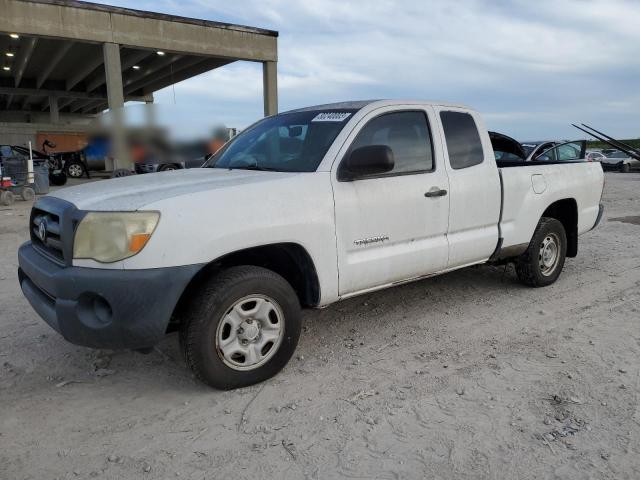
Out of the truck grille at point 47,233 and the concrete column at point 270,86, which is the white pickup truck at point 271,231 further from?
the concrete column at point 270,86

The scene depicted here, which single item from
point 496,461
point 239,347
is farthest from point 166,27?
point 496,461

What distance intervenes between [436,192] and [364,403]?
1778mm

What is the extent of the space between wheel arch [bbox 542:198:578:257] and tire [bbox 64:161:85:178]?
740 inches

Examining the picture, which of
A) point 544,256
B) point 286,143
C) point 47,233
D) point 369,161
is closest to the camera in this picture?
point 47,233

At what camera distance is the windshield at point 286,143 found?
3.65 metres

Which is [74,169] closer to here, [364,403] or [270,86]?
[270,86]

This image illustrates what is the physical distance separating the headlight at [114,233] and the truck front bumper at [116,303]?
99 millimetres

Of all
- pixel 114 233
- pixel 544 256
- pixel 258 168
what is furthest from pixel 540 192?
pixel 114 233

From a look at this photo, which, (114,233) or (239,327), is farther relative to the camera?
(239,327)

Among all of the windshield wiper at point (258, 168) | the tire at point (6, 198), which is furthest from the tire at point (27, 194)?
the windshield wiper at point (258, 168)

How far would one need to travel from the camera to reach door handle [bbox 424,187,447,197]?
3922 mm

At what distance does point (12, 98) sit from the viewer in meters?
33.0

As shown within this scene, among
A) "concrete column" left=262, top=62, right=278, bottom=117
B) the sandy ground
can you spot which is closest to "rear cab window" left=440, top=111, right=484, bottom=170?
the sandy ground

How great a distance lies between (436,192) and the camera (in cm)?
398
